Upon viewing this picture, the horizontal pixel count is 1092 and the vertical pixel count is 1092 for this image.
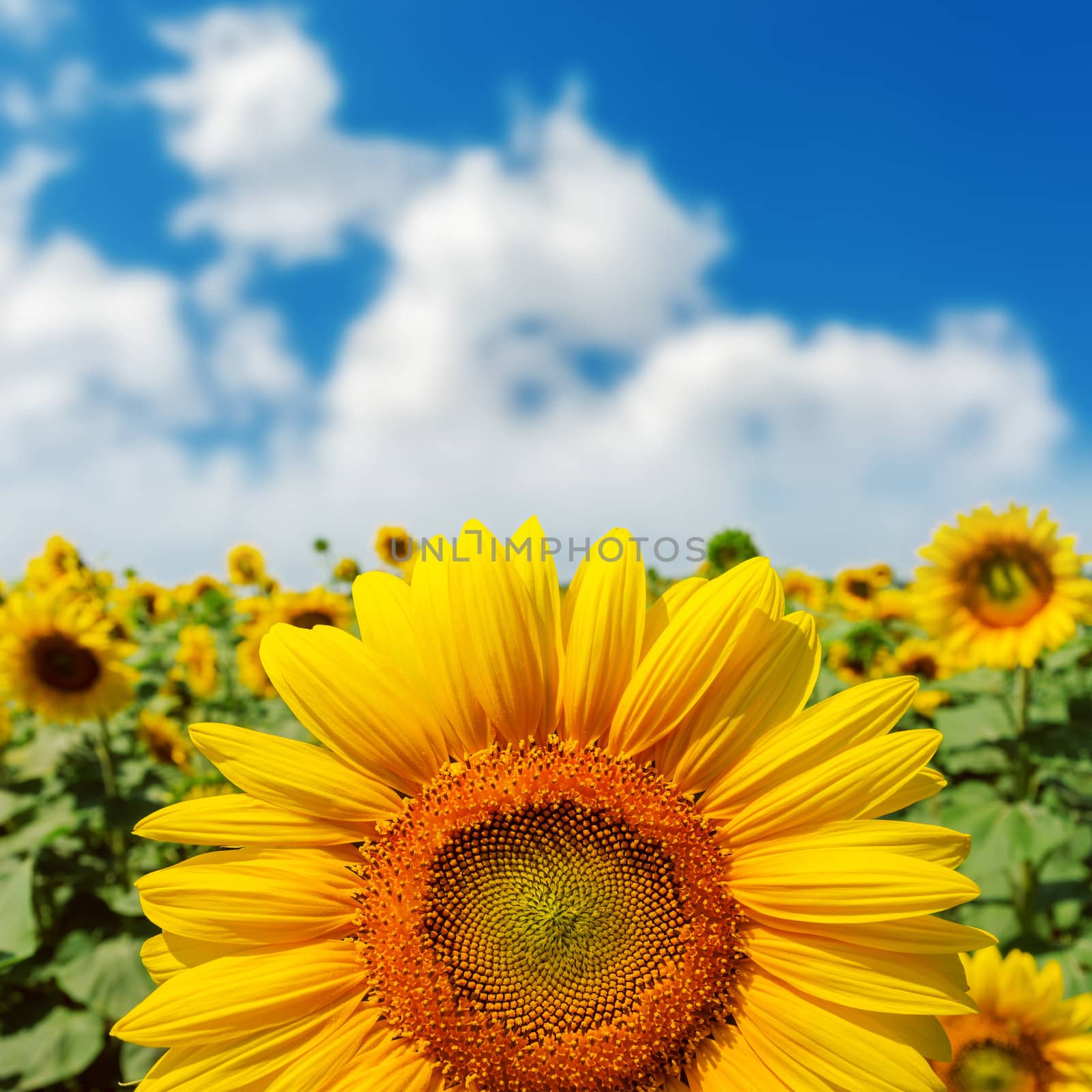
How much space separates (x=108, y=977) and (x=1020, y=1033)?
13.2 ft

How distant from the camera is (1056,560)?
16.1 ft

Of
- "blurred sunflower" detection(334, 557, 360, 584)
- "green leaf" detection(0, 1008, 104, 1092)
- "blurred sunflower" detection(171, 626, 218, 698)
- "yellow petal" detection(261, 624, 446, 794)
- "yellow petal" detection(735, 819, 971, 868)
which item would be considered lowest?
"green leaf" detection(0, 1008, 104, 1092)

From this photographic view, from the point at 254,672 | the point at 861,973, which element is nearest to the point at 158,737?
the point at 254,672

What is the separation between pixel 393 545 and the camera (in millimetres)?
7902

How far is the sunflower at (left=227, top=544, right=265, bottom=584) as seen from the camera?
457 inches

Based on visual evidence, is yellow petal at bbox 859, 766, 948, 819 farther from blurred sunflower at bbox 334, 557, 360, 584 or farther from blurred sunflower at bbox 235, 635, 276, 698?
blurred sunflower at bbox 334, 557, 360, 584

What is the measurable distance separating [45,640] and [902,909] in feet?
19.3

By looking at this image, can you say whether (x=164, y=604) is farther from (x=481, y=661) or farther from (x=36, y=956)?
(x=481, y=661)

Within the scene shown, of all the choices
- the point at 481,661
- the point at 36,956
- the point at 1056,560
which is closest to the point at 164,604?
the point at 36,956

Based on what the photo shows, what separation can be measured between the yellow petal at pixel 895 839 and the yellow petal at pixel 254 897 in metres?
0.84

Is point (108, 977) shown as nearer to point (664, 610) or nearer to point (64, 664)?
point (64, 664)

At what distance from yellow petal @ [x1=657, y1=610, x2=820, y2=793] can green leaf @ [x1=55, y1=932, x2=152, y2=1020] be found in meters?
3.52

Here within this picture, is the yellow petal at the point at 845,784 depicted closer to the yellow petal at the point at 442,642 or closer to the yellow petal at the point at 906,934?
the yellow petal at the point at 906,934

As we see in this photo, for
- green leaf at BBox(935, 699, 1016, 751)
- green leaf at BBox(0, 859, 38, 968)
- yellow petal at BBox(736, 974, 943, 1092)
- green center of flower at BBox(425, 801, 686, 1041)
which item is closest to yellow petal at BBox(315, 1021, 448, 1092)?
green center of flower at BBox(425, 801, 686, 1041)
